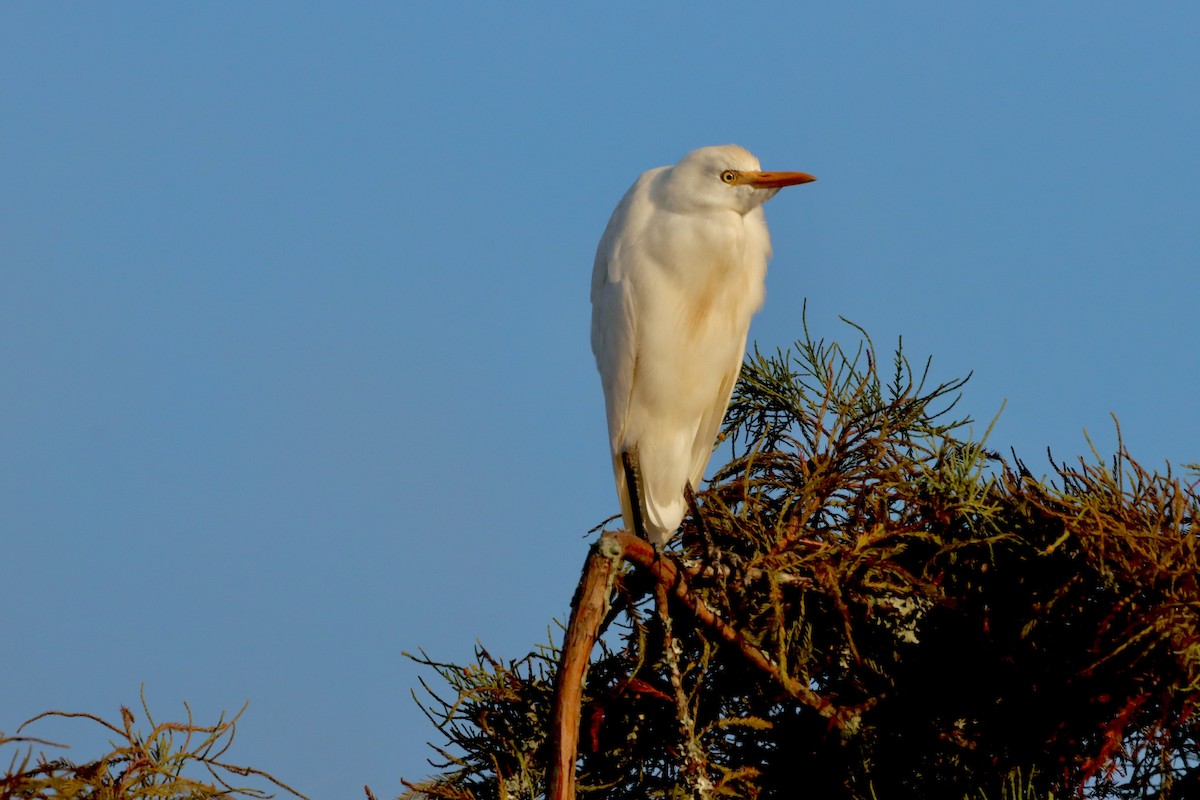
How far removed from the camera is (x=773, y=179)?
361cm

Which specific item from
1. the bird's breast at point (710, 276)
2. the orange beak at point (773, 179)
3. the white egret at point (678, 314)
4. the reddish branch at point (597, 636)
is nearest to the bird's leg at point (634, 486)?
the white egret at point (678, 314)

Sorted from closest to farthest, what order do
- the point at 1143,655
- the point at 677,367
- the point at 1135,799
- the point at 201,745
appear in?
the point at 201,745, the point at 1143,655, the point at 1135,799, the point at 677,367

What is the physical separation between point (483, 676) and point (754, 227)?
80.1 inches

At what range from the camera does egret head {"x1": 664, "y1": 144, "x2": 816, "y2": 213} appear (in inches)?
142

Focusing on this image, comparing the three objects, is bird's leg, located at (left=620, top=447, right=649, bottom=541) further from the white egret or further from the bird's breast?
the bird's breast

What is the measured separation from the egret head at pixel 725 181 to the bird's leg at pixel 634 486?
799mm

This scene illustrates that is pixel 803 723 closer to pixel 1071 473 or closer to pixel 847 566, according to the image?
pixel 847 566

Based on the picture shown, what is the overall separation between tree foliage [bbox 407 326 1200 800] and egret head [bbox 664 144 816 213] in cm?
144

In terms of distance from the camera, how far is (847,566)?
2223mm

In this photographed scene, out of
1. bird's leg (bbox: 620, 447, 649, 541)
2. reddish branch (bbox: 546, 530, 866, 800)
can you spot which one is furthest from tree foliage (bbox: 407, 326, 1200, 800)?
bird's leg (bbox: 620, 447, 649, 541)

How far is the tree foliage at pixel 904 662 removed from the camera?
6.32 ft

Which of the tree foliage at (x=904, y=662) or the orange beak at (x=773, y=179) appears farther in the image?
the orange beak at (x=773, y=179)

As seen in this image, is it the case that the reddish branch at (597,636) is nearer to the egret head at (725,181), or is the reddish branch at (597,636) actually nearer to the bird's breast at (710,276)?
the bird's breast at (710,276)

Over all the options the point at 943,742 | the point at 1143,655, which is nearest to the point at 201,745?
the point at 943,742
